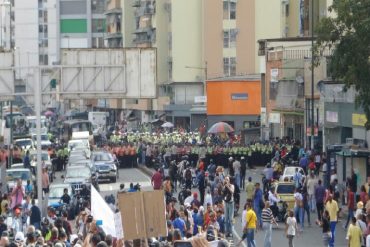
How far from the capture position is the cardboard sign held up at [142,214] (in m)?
27.1

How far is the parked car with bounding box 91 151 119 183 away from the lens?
62625 mm

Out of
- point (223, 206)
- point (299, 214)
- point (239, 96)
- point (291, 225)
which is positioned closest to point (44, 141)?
point (239, 96)

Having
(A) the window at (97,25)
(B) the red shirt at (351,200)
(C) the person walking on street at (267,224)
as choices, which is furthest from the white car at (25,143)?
(A) the window at (97,25)

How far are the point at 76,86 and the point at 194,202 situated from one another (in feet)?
18.0

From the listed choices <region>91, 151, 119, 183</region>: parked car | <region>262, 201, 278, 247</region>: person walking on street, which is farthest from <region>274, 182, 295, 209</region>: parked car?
<region>91, 151, 119, 183</region>: parked car

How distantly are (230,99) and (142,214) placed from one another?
64777 mm

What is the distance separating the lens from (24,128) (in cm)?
11725

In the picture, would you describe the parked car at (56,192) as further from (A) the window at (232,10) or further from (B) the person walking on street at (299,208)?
(A) the window at (232,10)

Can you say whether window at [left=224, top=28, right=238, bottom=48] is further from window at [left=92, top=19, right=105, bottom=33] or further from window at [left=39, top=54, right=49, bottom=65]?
window at [left=39, top=54, right=49, bottom=65]

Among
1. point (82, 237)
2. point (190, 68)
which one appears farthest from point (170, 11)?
point (82, 237)

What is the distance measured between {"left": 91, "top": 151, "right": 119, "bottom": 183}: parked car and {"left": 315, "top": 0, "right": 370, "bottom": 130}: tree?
19.4 m

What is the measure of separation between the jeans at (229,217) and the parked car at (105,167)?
811 inches

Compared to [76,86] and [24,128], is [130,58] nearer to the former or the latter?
[76,86]

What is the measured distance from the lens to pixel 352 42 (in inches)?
1692
